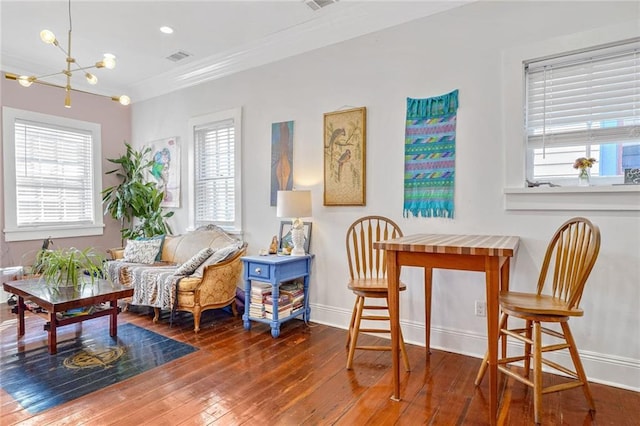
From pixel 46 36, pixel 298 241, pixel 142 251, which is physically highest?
pixel 46 36

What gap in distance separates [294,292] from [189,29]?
9.03ft

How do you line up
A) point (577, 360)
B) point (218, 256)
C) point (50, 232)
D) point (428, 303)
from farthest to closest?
point (50, 232), point (218, 256), point (428, 303), point (577, 360)

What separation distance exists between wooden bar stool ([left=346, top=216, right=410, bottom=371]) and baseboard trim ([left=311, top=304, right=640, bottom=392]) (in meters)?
0.24

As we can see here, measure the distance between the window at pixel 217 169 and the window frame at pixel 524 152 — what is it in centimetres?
272

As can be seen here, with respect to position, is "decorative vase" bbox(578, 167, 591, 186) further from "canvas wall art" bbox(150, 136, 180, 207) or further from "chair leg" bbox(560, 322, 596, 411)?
"canvas wall art" bbox(150, 136, 180, 207)

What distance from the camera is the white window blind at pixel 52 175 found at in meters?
4.38

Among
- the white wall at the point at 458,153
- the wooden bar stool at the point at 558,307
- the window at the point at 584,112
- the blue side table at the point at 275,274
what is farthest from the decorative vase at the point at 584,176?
the blue side table at the point at 275,274

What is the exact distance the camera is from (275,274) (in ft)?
9.97

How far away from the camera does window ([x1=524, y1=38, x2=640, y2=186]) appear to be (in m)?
2.28

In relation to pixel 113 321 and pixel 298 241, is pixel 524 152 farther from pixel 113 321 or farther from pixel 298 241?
pixel 113 321

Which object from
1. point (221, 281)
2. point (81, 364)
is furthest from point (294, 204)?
point (81, 364)

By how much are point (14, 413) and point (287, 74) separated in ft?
10.9

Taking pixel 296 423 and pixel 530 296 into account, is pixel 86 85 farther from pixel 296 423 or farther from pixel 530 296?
pixel 530 296

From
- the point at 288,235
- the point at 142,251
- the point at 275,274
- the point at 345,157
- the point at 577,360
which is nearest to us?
the point at 577,360
